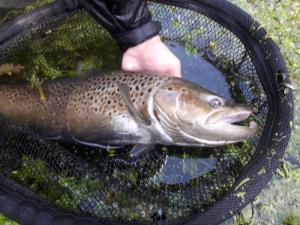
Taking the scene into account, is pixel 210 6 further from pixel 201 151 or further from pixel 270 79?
pixel 201 151

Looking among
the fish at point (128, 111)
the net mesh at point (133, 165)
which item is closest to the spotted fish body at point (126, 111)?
the fish at point (128, 111)

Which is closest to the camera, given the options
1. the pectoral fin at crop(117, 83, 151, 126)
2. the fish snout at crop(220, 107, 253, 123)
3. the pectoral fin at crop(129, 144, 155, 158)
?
the fish snout at crop(220, 107, 253, 123)

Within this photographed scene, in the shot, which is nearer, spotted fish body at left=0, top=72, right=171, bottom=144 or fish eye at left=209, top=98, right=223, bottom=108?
fish eye at left=209, top=98, right=223, bottom=108

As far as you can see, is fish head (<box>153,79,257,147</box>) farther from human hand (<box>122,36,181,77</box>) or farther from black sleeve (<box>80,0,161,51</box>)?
black sleeve (<box>80,0,161,51</box>)

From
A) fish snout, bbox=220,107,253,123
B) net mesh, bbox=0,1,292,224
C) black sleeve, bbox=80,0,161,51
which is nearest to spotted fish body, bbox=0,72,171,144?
net mesh, bbox=0,1,292,224

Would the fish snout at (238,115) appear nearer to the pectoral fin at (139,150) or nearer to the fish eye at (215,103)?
the fish eye at (215,103)

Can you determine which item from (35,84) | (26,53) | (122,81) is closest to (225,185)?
(122,81)
